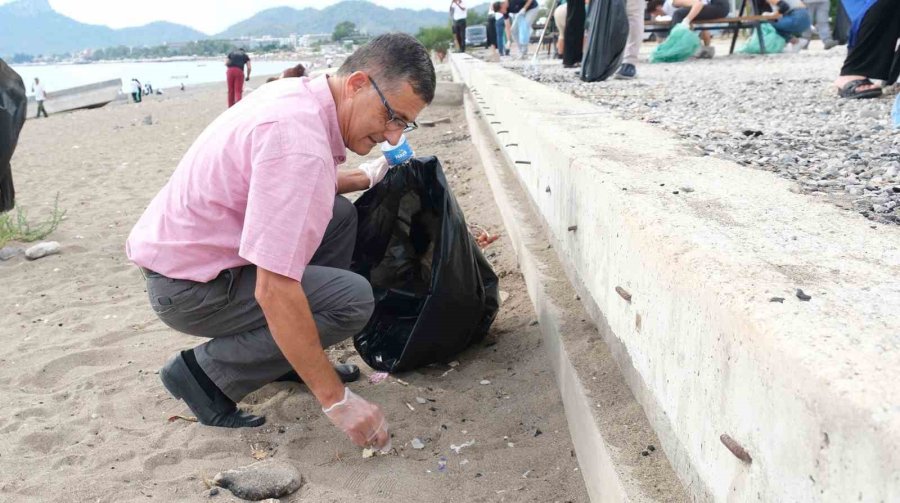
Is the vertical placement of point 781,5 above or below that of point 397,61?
above

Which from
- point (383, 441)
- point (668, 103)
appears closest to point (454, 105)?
point (668, 103)

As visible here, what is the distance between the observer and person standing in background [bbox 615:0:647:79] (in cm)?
666

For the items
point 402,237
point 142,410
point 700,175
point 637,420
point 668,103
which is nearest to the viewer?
point 637,420

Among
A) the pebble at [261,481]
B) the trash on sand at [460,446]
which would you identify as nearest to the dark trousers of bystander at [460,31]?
the trash on sand at [460,446]

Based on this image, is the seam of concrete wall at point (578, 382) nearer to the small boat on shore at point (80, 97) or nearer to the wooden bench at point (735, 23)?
the wooden bench at point (735, 23)

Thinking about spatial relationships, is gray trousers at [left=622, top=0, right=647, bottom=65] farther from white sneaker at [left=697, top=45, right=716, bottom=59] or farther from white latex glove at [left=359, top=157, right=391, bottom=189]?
white latex glove at [left=359, top=157, right=391, bottom=189]

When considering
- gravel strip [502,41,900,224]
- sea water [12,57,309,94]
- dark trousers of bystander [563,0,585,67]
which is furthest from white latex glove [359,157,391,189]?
sea water [12,57,309,94]

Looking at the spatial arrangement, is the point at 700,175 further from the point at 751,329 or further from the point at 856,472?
the point at 856,472

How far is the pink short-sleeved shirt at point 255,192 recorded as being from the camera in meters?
1.73

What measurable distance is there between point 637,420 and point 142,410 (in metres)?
1.68

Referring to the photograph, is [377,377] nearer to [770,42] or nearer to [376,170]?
[376,170]

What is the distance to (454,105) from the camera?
10.5 m

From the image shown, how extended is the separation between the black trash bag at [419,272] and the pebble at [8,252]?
296 centimetres

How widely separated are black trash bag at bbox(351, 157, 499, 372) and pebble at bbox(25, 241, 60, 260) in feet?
9.17
